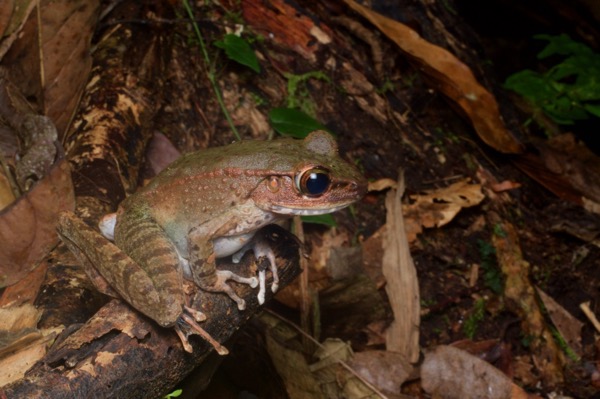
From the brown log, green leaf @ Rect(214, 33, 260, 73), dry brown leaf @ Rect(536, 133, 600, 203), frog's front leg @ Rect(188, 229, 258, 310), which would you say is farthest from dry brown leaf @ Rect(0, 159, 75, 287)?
dry brown leaf @ Rect(536, 133, 600, 203)

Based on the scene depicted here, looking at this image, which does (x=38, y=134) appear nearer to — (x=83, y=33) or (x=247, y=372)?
(x=83, y=33)

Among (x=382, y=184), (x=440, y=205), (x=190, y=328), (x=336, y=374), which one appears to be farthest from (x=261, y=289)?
(x=440, y=205)

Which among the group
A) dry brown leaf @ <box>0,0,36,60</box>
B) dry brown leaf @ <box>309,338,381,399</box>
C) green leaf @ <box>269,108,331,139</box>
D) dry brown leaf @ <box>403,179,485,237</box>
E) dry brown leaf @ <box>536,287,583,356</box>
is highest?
dry brown leaf @ <box>0,0,36,60</box>

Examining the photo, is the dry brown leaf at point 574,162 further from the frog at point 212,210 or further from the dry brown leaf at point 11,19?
the dry brown leaf at point 11,19

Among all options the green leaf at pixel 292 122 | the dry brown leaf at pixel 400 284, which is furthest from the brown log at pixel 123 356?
the green leaf at pixel 292 122

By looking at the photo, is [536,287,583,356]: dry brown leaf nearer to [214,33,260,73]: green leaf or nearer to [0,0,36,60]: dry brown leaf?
[214,33,260,73]: green leaf

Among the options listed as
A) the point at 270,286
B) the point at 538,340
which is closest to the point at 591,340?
the point at 538,340
